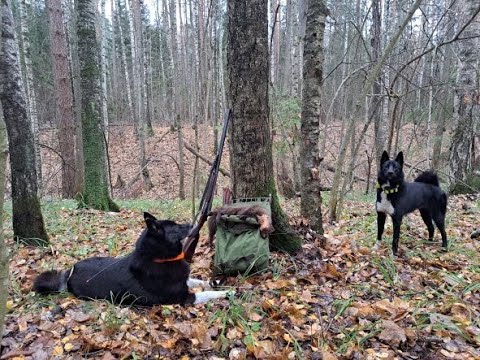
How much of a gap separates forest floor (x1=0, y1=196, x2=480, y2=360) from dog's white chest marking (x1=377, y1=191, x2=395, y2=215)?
22.4 inches

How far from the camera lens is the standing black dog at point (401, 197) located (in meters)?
5.17

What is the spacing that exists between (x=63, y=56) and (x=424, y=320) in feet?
36.4

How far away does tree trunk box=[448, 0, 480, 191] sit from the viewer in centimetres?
890

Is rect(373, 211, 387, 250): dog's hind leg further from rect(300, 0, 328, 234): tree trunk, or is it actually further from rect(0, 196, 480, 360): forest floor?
rect(300, 0, 328, 234): tree trunk

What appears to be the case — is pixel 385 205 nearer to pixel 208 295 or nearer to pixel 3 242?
pixel 208 295

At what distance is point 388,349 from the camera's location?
2775mm

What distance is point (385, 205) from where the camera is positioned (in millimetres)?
5258

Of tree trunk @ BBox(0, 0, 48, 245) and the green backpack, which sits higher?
tree trunk @ BBox(0, 0, 48, 245)

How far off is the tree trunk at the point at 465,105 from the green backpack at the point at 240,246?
6907 mm

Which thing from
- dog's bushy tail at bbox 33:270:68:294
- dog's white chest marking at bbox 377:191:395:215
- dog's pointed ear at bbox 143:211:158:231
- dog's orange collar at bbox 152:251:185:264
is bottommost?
dog's bushy tail at bbox 33:270:68:294

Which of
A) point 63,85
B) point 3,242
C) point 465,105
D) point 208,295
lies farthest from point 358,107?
point 63,85

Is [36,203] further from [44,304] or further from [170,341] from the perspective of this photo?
[170,341]

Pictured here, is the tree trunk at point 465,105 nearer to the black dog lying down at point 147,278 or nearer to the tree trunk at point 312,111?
the tree trunk at point 312,111

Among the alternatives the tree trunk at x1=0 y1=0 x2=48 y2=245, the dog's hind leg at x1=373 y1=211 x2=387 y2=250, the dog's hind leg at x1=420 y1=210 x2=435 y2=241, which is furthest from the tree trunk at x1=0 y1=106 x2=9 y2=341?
the dog's hind leg at x1=420 y1=210 x2=435 y2=241
